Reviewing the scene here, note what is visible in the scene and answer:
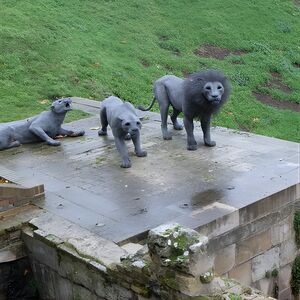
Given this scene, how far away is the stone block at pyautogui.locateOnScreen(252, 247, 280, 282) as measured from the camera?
7.53 metres

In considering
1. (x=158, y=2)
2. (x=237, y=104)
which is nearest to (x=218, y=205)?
(x=237, y=104)

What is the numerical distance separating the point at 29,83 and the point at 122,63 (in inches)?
150

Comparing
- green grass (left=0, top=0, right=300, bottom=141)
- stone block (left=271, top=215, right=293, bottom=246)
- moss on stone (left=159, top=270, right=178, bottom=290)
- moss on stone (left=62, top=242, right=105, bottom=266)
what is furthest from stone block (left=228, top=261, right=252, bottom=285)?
green grass (left=0, top=0, right=300, bottom=141)

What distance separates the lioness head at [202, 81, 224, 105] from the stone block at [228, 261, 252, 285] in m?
2.58

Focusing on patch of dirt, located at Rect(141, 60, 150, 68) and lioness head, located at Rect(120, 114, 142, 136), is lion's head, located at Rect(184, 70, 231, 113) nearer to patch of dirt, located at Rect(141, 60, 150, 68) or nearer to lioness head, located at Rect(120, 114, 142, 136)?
lioness head, located at Rect(120, 114, 142, 136)

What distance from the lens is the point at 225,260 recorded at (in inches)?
280

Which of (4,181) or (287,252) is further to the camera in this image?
(4,181)

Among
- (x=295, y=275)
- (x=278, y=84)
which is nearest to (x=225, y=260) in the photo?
(x=295, y=275)

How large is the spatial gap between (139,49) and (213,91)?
11810 millimetres

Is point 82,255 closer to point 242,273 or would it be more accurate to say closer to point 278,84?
point 242,273

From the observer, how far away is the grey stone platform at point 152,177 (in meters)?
7.07

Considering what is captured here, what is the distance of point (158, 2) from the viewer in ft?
83.3

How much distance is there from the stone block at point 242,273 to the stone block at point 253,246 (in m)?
0.08

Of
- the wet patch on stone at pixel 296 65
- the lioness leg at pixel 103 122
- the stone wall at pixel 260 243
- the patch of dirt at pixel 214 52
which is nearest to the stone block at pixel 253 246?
the stone wall at pixel 260 243
